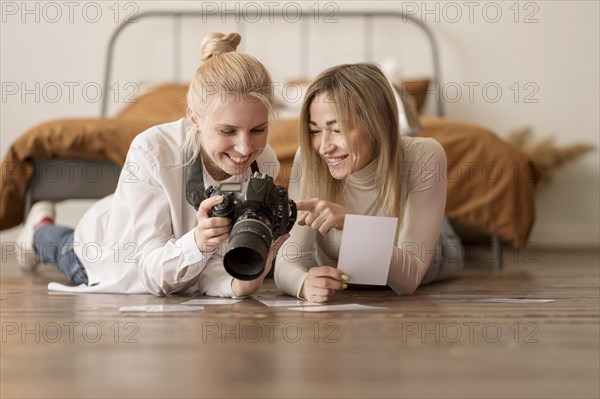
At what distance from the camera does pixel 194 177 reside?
1493 mm

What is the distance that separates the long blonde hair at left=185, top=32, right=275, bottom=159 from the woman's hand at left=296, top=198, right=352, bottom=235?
18cm

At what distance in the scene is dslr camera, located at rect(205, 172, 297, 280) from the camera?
1.25 metres

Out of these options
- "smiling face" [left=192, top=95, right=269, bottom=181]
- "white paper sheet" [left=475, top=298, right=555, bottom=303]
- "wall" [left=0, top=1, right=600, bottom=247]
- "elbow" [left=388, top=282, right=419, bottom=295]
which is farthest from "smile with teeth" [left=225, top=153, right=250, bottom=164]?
"wall" [left=0, top=1, right=600, bottom=247]

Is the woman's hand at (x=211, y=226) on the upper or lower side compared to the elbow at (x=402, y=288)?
upper

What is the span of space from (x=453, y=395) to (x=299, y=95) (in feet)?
7.53

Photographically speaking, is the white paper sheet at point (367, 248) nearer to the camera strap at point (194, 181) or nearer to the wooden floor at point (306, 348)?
the wooden floor at point (306, 348)

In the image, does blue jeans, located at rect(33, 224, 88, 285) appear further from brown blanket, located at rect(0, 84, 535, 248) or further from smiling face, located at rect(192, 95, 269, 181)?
smiling face, located at rect(192, 95, 269, 181)

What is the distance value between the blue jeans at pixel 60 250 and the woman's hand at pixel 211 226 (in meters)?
0.55

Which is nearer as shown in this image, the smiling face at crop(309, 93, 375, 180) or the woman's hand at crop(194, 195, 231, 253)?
the woman's hand at crop(194, 195, 231, 253)

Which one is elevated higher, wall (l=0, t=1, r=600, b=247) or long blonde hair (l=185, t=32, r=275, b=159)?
wall (l=0, t=1, r=600, b=247)

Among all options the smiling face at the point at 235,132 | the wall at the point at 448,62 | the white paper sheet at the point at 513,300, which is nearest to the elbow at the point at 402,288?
the white paper sheet at the point at 513,300

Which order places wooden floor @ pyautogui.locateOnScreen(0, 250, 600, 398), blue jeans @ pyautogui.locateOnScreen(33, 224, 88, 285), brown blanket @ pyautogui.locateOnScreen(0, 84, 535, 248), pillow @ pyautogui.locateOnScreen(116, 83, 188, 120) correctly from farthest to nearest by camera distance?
pillow @ pyautogui.locateOnScreen(116, 83, 188, 120), brown blanket @ pyautogui.locateOnScreen(0, 84, 535, 248), blue jeans @ pyautogui.locateOnScreen(33, 224, 88, 285), wooden floor @ pyautogui.locateOnScreen(0, 250, 600, 398)

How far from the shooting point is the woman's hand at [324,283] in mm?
1434

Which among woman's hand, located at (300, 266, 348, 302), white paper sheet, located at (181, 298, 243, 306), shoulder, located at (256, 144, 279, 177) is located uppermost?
shoulder, located at (256, 144, 279, 177)
